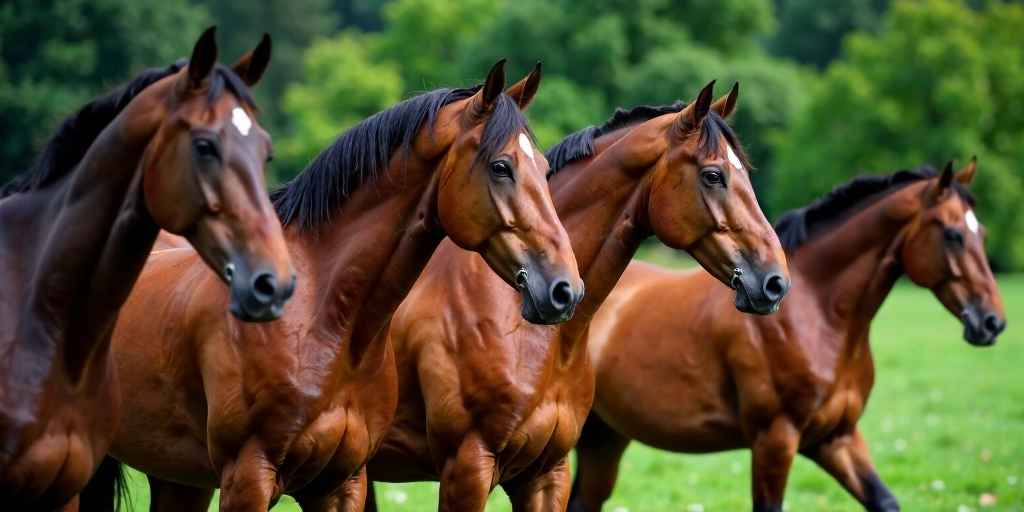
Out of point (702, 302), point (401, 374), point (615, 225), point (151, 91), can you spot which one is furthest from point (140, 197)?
point (702, 302)

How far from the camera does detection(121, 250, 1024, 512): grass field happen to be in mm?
8555

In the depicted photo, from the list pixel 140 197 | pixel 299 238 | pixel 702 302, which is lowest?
pixel 702 302

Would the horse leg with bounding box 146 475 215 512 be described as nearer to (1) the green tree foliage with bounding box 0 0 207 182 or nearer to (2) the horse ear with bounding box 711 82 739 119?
(2) the horse ear with bounding box 711 82 739 119

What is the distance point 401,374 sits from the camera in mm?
5395

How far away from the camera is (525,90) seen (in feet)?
15.6

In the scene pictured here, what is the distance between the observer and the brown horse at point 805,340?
677cm

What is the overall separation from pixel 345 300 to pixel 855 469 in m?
4.05

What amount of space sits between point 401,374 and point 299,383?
120 centimetres

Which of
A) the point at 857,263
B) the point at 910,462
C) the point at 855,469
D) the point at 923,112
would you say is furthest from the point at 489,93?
the point at 923,112

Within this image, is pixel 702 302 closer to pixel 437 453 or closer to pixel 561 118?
pixel 437 453

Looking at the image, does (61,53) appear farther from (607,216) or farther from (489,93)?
(489,93)

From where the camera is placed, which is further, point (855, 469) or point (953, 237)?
point (953, 237)

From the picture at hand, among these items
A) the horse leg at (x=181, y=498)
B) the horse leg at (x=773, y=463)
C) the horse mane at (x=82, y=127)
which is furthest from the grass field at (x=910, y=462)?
the horse mane at (x=82, y=127)

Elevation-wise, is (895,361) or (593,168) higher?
(593,168)
